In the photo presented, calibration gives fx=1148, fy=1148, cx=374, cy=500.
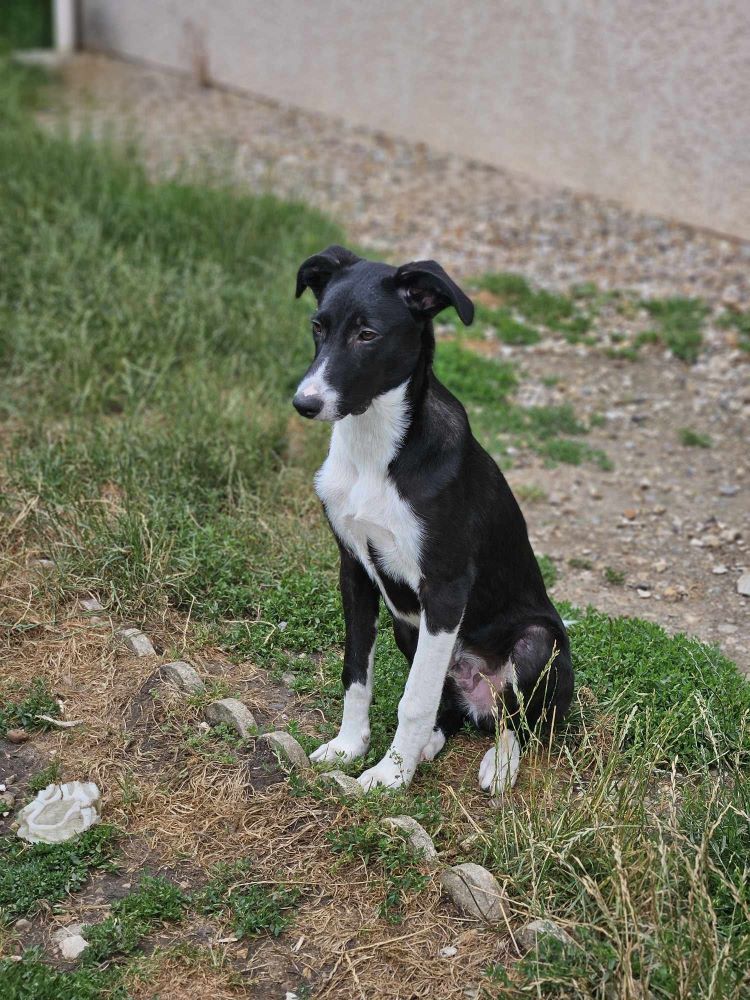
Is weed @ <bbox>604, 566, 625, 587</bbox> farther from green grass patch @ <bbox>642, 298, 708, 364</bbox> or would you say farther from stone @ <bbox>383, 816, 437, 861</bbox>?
green grass patch @ <bbox>642, 298, 708, 364</bbox>

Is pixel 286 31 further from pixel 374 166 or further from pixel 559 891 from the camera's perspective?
pixel 559 891

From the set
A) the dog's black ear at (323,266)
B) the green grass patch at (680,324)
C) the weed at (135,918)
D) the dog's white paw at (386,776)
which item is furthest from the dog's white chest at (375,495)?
the green grass patch at (680,324)

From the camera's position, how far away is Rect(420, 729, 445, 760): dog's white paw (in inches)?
142

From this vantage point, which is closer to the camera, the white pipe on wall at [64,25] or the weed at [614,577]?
the weed at [614,577]

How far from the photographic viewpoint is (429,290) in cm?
313

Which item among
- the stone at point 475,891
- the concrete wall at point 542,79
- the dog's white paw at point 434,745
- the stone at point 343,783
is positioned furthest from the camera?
the concrete wall at point 542,79

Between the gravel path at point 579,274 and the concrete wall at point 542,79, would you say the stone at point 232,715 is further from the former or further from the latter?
the concrete wall at point 542,79

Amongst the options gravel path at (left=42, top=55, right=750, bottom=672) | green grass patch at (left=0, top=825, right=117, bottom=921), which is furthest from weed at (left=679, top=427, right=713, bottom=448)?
green grass patch at (left=0, top=825, right=117, bottom=921)

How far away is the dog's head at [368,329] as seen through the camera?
3.03m

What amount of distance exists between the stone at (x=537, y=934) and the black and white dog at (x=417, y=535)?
510 millimetres

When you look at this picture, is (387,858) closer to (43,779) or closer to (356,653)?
(356,653)

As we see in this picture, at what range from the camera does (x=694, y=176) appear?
8508mm

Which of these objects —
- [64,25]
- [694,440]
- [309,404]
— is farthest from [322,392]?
[64,25]

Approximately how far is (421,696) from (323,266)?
49.6 inches
